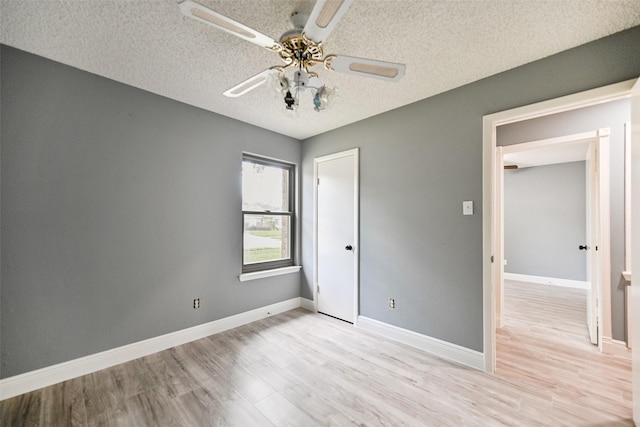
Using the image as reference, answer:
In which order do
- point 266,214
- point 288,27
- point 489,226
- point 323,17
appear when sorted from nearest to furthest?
point 323,17, point 288,27, point 489,226, point 266,214

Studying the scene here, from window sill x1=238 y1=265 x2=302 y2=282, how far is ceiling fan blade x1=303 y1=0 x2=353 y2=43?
269 centimetres

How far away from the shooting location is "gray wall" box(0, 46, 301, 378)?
1909 mm

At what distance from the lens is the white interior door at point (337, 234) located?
10.8ft

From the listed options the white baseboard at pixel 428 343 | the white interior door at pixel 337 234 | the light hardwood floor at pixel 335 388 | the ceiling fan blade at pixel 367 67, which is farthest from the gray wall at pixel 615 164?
the ceiling fan blade at pixel 367 67

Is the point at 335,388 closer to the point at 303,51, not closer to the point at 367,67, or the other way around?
the point at 367,67

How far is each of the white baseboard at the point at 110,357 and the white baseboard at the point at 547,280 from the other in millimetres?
5726

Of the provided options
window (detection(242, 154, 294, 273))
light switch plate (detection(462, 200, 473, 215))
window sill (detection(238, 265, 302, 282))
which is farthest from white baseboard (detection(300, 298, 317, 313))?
light switch plate (detection(462, 200, 473, 215))

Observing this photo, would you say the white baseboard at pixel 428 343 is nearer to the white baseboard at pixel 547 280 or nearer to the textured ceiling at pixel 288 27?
the textured ceiling at pixel 288 27

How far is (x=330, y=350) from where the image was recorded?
261cm

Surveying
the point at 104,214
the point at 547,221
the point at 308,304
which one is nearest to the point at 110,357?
the point at 104,214

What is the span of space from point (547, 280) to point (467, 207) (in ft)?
15.8

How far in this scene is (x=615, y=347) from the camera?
99.0 inches

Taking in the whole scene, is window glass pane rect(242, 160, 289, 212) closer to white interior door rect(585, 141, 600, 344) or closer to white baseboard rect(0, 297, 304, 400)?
white baseboard rect(0, 297, 304, 400)

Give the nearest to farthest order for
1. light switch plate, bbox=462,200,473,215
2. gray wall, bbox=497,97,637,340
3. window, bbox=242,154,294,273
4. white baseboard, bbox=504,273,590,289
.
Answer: light switch plate, bbox=462,200,473,215, gray wall, bbox=497,97,637,340, window, bbox=242,154,294,273, white baseboard, bbox=504,273,590,289
